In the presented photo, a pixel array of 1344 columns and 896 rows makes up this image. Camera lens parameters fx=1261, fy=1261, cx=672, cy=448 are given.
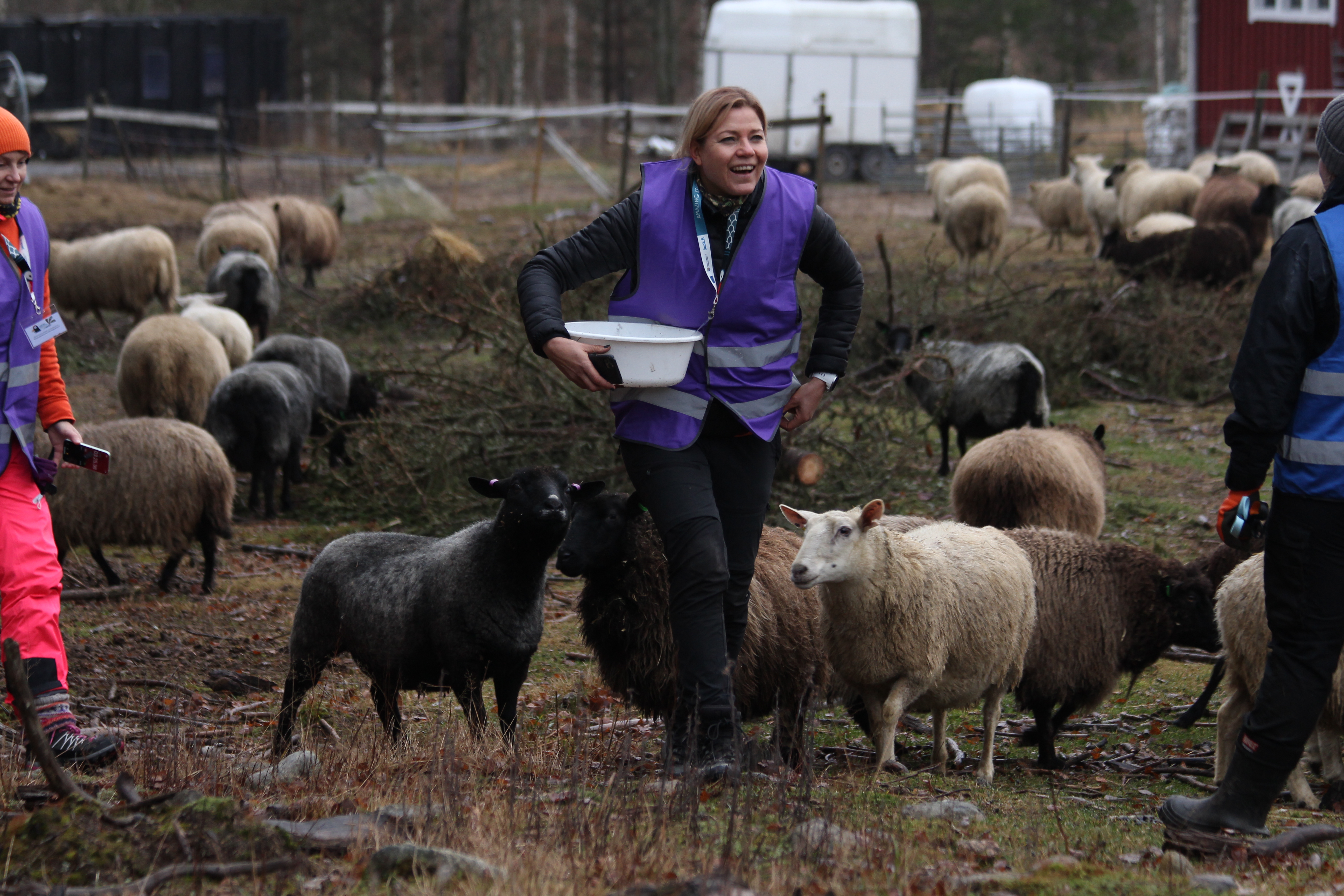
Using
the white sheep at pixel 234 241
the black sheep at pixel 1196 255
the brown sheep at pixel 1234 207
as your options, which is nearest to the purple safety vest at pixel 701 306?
the black sheep at pixel 1196 255

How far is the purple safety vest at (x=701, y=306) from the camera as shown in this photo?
411 cm

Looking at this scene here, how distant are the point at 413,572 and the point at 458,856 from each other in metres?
2.27

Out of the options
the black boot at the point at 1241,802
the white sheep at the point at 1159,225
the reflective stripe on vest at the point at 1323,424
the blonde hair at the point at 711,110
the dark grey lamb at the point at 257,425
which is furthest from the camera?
the white sheep at the point at 1159,225

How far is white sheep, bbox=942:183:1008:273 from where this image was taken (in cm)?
1891

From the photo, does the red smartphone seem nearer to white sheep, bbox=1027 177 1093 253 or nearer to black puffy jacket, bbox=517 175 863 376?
black puffy jacket, bbox=517 175 863 376

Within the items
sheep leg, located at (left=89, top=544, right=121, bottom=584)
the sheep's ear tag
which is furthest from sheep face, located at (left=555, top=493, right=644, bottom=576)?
sheep leg, located at (left=89, top=544, right=121, bottom=584)

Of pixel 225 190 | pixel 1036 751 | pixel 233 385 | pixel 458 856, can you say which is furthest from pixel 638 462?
pixel 225 190

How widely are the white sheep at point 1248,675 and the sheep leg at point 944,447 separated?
17.4ft

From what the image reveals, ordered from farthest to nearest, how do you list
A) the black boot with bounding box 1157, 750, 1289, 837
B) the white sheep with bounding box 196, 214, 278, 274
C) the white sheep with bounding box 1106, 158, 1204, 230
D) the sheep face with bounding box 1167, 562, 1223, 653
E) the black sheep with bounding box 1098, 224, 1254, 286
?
the white sheep with bounding box 1106, 158, 1204, 230 < the white sheep with bounding box 196, 214, 278, 274 < the black sheep with bounding box 1098, 224, 1254, 286 < the sheep face with bounding box 1167, 562, 1223, 653 < the black boot with bounding box 1157, 750, 1289, 837

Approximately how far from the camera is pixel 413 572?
17.5 feet

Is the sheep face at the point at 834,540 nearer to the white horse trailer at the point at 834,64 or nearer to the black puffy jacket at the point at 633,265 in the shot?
the black puffy jacket at the point at 633,265

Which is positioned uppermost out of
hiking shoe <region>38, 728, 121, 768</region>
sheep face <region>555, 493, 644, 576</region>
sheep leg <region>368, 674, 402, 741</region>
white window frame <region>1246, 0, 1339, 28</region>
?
→ white window frame <region>1246, 0, 1339, 28</region>

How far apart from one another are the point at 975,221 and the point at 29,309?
649 inches

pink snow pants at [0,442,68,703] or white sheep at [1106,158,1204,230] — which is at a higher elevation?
white sheep at [1106,158,1204,230]
